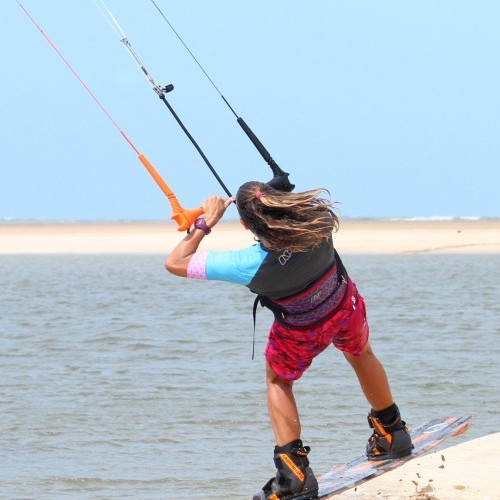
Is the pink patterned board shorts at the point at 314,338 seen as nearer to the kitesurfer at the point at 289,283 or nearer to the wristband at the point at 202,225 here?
the kitesurfer at the point at 289,283

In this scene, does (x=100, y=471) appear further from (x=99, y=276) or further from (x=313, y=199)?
(x=99, y=276)

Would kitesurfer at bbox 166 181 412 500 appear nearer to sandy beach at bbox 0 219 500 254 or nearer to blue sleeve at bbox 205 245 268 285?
blue sleeve at bbox 205 245 268 285

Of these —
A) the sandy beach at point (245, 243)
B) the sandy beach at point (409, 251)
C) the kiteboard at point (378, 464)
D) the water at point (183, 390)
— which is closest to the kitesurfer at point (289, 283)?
the kiteboard at point (378, 464)

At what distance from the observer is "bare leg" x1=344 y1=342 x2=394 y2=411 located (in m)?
5.61

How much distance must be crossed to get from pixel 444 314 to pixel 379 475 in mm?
9897

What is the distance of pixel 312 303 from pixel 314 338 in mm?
181

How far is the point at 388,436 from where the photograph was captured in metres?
5.90

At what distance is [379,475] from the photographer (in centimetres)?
566

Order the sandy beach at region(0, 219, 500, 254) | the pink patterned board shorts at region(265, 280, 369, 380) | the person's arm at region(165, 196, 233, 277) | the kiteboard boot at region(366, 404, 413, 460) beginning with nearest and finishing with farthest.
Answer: the person's arm at region(165, 196, 233, 277) < the pink patterned board shorts at region(265, 280, 369, 380) < the kiteboard boot at region(366, 404, 413, 460) < the sandy beach at region(0, 219, 500, 254)

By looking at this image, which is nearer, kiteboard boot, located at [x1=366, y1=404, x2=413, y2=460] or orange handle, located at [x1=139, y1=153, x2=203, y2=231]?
orange handle, located at [x1=139, y1=153, x2=203, y2=231]

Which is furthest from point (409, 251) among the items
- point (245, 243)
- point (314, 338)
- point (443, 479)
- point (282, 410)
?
point (314, 338)

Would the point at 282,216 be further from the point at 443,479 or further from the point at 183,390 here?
the point at 183,390

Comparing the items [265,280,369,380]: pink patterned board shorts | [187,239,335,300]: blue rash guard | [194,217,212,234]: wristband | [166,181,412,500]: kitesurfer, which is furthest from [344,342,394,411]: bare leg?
[194,217,212,234]: wristband

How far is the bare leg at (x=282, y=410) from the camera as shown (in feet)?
17.8
